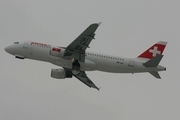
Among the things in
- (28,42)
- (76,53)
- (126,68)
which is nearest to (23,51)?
(28,42)

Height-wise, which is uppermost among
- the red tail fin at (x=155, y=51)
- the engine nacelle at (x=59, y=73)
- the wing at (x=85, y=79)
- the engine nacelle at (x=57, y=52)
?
the red tail fin at (x=155, y=51)

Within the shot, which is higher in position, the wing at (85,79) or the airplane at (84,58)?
the airplane at (84,58)

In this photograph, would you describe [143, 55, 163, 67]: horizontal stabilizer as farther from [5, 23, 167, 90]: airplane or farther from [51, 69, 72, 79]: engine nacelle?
[51, 69, 72, 79]: engine nacelle

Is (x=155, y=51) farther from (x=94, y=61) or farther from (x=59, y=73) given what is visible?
(x=59, y=73)

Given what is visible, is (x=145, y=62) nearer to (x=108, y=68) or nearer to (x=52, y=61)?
(x=108, y=68)

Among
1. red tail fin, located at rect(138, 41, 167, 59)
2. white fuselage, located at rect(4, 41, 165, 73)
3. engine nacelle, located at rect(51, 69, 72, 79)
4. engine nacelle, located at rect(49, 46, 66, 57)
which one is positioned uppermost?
red tail fin, located at rect(138, 41, 167, 59)

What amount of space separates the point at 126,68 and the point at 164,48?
7.63 meters

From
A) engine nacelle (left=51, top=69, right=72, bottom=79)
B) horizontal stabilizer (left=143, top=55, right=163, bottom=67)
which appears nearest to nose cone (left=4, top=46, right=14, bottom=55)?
engine nacelle (left=51, top=69, right=72, bottom=79)

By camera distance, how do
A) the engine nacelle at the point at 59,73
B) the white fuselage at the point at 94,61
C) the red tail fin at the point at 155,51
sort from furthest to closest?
the engine nacelle at the point at 59,73 → the red tail fin at the point at 155,51 → the white fuselage at the point at 94,61

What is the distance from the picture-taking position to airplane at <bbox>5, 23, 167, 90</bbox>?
61625mm

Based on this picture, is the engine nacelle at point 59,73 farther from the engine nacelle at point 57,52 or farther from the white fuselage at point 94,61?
the engine nacelle at point 57,52

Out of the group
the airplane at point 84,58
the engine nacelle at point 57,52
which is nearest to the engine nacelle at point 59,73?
the airplane at point 84,58

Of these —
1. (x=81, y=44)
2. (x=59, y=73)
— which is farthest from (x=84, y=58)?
(x=59, y=73)

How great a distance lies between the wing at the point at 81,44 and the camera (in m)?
59.4
